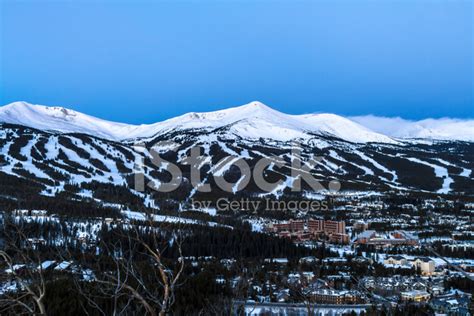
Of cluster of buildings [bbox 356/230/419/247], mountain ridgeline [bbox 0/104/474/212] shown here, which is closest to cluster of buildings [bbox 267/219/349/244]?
cluster of buildings [bbox 356/230/419/247]

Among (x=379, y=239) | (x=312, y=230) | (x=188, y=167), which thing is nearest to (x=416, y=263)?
(x=379, y=239)

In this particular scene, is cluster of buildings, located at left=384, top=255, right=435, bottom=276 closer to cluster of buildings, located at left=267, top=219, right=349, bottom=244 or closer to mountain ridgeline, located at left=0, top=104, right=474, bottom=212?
cluster of buildings, located at left=267, top=219, right=349, bottom=244

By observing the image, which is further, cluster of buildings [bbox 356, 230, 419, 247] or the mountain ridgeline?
the mountain ridgeline

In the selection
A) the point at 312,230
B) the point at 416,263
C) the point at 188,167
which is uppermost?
the point at 188,167

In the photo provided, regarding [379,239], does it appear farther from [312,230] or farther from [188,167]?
Answer: [188,167]

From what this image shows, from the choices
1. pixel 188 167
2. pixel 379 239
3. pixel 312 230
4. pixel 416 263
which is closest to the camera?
pixel 416 263

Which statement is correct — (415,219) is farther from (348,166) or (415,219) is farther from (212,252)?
(348,166)

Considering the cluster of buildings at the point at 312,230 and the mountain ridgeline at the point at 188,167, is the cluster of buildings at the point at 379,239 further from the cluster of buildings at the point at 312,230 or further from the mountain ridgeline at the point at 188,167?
the mountain ridgeline at the point at 188,167

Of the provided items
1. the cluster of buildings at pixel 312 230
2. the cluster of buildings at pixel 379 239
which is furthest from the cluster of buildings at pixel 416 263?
the cluster of buildings at pixel 312 230
